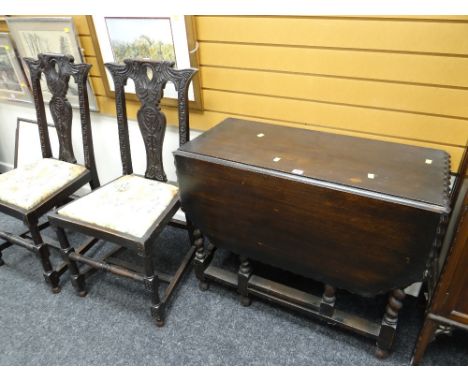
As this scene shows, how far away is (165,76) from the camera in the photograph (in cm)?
149

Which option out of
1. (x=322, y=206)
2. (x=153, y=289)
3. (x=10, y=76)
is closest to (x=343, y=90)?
(x=322, y=206)

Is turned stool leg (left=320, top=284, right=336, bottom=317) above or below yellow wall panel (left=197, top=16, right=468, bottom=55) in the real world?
below

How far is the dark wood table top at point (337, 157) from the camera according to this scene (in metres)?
1.03

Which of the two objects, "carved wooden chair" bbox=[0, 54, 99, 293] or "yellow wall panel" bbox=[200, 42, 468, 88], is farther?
"carved wooden chair" bbox=[0, 54, 99, 293]

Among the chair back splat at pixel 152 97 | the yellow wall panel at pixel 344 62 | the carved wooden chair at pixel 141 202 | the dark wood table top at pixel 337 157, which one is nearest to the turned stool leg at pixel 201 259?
the carved wooden chair at pixel 141 202

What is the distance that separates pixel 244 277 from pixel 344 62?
1.00m

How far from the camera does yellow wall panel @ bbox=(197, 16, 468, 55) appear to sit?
1140 millimetres

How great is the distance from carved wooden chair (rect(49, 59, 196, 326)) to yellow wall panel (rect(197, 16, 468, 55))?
0.84 ft

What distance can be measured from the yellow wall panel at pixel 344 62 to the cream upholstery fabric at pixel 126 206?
25.8 inches

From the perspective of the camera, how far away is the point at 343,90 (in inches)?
53.6

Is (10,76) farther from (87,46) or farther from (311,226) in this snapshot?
(311,226)

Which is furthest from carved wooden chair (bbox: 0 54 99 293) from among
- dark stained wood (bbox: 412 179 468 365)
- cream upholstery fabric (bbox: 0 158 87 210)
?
dark stained wood (bbox: 412 179 468 365)

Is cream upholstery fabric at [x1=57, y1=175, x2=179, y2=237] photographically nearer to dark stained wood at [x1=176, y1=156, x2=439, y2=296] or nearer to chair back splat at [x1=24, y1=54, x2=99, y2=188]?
dark stained wood at [x1=176, y1=156, x2=439, y2=296]
